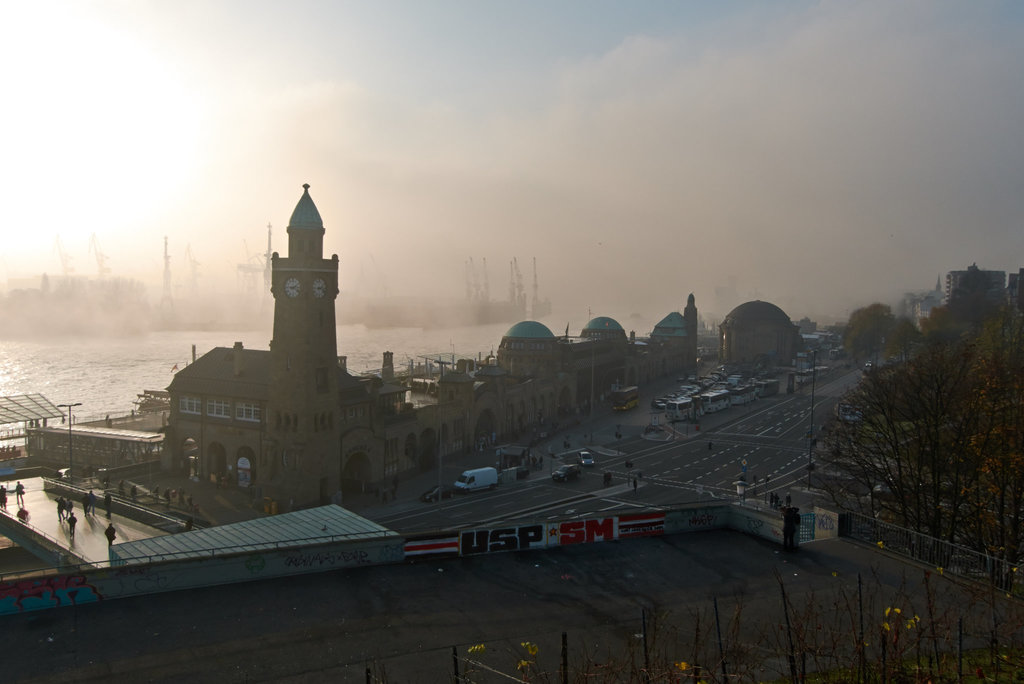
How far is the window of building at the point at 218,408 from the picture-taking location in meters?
47.3

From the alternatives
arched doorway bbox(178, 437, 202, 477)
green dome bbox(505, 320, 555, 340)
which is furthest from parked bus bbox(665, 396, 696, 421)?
arched doorway bbox(178, 437, 202, 477)

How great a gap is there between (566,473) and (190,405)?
25.6 meters

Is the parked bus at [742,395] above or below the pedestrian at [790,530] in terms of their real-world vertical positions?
below

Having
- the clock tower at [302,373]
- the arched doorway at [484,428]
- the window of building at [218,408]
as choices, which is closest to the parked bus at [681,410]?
the arched doorway at [484,428]

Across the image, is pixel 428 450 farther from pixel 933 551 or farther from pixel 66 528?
pixel 933 551

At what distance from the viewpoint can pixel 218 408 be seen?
47781mm

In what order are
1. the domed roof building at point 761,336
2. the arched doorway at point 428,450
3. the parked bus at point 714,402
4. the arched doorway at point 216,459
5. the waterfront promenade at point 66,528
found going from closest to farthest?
the waterfront promenade at point 66,528
the arched doorway at point 216,459
the arched doorway at point 428,450
the parked bus at point 714,402
the domed roof building at point 761,336

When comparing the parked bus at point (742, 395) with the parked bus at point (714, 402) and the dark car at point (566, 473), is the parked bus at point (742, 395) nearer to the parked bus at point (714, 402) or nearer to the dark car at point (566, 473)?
the parked bus at point (714, 402)

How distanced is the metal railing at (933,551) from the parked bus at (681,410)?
5339 cm

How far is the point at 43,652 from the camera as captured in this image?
15023mm

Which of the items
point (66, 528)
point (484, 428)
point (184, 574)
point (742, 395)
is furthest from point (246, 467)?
point (742, 395)

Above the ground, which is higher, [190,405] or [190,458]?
[190,405]

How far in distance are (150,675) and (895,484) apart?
99.4 ft

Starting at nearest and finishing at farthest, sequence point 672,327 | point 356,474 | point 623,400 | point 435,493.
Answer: point 435,493, point 356,474, point 623,400, point 672,327
